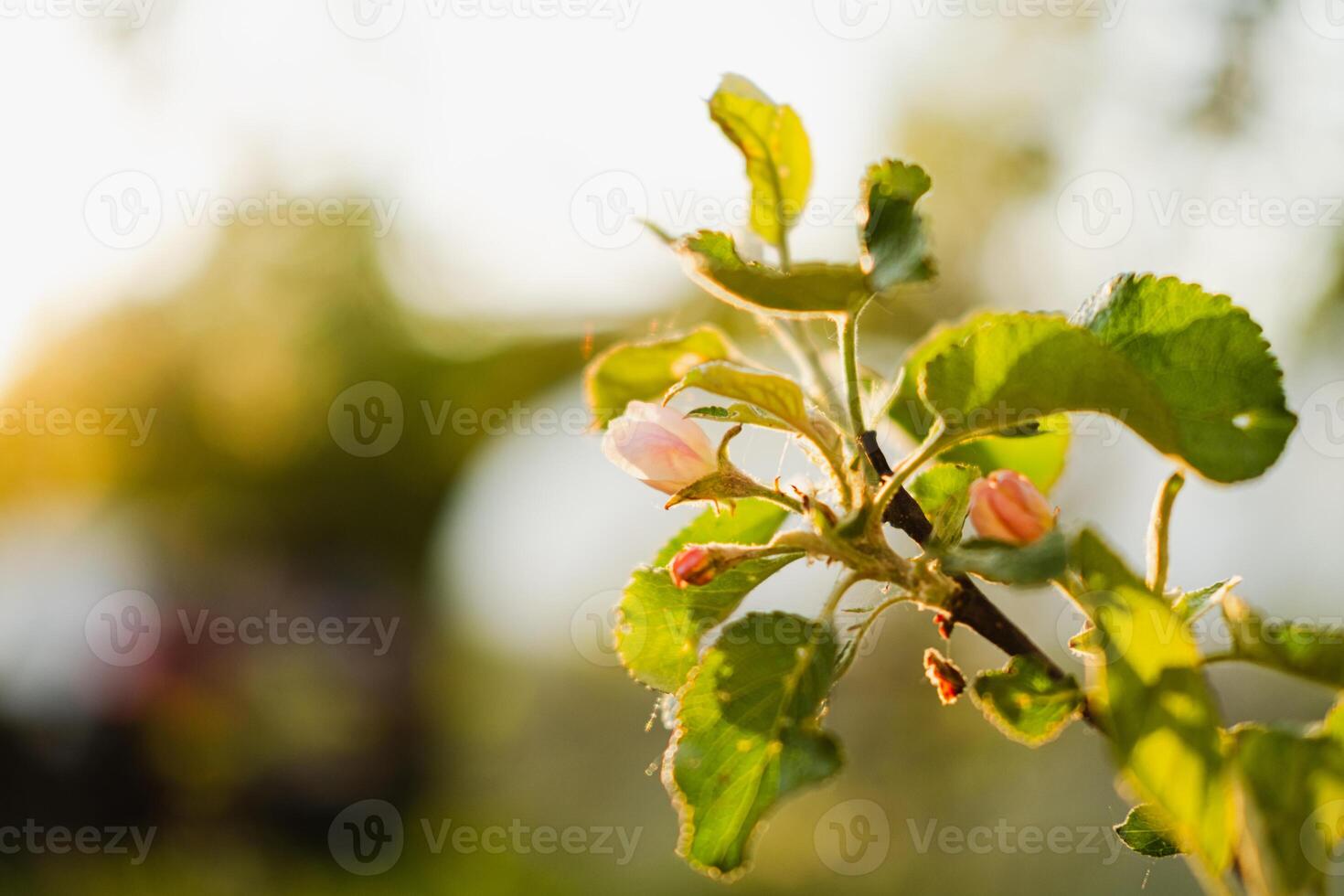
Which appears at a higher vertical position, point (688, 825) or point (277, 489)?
point (688, 825)

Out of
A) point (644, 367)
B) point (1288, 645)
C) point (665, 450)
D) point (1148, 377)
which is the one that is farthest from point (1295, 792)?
point (644, 367)

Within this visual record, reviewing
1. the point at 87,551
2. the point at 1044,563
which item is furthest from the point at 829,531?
the point at 87,551

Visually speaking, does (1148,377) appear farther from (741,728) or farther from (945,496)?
(741,728)

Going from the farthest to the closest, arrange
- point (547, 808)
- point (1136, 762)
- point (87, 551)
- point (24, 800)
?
point (547, 808) → point (87, 551) → point (24, 800) → point (1136, 762)

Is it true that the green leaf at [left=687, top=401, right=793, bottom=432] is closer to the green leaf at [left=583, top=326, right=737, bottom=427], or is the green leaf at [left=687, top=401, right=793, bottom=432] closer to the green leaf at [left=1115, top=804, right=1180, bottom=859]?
the green leaf at [left=583, top=326, right=737, bottom=427]

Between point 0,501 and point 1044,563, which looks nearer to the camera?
point 1044,563

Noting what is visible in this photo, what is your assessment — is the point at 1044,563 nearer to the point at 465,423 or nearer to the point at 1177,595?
the point at 1177,595

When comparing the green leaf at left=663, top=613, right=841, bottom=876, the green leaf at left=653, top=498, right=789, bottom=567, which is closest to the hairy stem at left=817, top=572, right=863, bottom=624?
the green leaf at left=663, top=613, right=841, bottom=876

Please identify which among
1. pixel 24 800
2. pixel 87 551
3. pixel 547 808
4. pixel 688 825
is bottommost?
pixel 547 808
